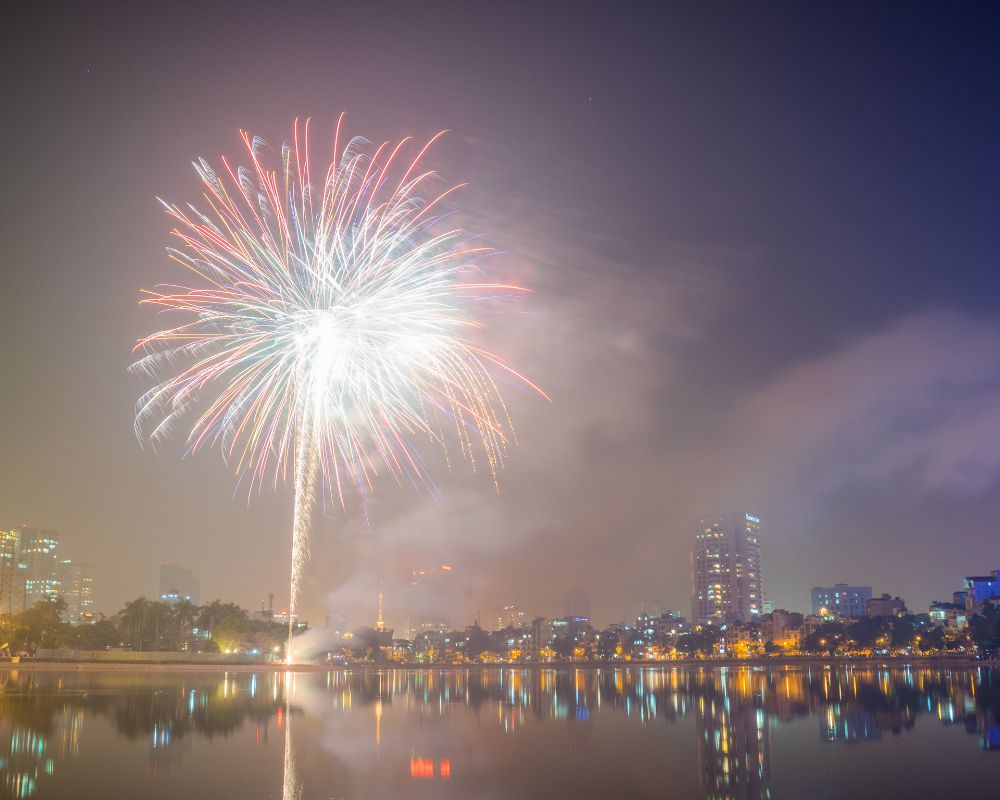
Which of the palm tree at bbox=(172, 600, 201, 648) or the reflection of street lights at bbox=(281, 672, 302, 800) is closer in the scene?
the reflection of street lights at bbox=(281, 672, 302, 800)

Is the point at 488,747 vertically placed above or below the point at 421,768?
below

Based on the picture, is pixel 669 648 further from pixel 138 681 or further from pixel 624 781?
pixel 624 781

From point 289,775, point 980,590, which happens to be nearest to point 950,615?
point 980,590

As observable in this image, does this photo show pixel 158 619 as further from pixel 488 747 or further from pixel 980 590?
pixel 980 590

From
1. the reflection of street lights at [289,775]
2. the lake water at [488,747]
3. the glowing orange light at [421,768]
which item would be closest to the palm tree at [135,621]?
the lake water at [488,747]

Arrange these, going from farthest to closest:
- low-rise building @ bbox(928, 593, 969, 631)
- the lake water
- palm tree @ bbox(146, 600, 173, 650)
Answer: low-rise building @ bbox(928, 593, 969, 631)
palm tree @ bbox(146, 600, 173, 650)
the lake water

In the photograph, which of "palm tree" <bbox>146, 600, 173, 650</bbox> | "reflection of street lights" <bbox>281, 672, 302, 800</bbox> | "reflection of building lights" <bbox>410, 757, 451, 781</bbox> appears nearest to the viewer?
"reflection of street lights" <bbox>281, 672, 302, 800</bbox>

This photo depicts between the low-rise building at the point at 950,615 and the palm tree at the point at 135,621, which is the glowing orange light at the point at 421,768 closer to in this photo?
the palm tree at the point at 135,621

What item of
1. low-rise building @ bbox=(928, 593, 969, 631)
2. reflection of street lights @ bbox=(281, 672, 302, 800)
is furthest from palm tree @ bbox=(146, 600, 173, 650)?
low-rise building @ bbox=(928, 593, 969, 631)

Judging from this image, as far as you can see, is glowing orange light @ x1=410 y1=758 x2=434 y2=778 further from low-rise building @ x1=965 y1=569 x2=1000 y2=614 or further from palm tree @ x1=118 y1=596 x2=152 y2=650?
low-rise building @ x1=965 y1=569 x2=1000 y2=614
